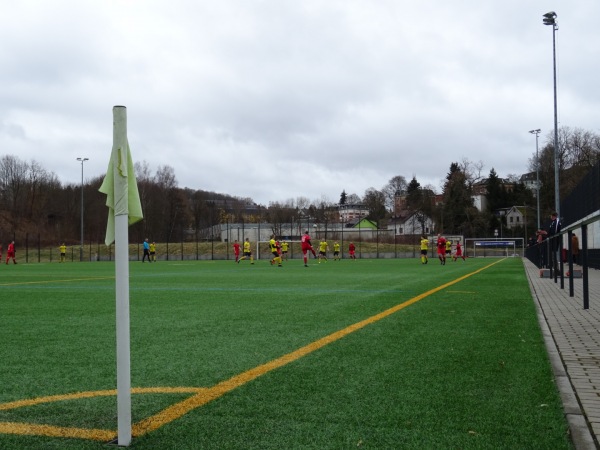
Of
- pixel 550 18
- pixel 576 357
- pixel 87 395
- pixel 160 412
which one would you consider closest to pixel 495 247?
pixel 550 18

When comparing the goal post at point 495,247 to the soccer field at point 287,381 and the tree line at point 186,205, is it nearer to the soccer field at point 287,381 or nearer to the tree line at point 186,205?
the tree line at point 186,205

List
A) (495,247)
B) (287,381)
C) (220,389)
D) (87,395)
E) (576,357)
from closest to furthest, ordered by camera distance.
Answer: (87,395)
(220,389)
(287,381)
(576,357)
(495,247)

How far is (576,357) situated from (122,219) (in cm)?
433

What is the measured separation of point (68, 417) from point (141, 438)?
0.67 meters

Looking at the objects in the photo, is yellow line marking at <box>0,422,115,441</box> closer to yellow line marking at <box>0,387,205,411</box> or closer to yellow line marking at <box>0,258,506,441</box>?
yellow line marking at <box>0,258,506,441</box>

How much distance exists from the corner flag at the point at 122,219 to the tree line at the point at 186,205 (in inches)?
2679

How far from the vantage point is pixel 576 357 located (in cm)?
566

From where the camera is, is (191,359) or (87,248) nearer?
(191,359)

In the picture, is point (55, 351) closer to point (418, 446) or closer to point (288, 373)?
point (288, 373)

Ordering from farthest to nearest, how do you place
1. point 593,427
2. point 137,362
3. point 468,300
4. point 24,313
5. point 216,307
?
point 468,300 → point 216,307 → point 24,313 → point 137,362 → point 593,427

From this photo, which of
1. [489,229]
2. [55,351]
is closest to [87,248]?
[489,229]

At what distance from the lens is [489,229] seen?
9794 centimetres

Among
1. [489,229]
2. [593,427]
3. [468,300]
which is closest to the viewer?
[593,427]

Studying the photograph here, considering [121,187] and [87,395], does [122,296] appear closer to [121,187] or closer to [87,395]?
[121,187]
